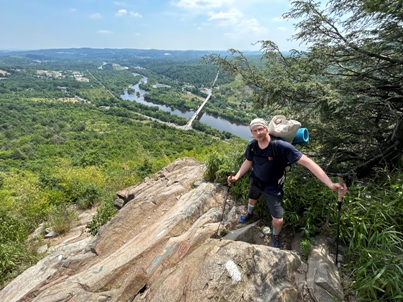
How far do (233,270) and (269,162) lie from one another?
122cm

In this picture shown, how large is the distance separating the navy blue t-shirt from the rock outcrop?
19.9 inches

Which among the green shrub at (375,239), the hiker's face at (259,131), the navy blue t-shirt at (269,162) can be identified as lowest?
Answer: the green shrub at (375,239)

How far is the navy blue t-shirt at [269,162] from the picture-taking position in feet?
8.87

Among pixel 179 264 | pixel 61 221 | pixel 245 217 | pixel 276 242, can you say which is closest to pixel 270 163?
pixel 276 242

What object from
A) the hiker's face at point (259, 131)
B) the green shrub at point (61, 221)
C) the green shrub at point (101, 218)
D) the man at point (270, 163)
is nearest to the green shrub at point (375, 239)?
→ the man at point (270, 163)

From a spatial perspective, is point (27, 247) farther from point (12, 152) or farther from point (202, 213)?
point (12, 152)

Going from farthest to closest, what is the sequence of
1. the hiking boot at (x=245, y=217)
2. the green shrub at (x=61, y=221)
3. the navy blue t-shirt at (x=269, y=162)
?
the green shrub at (x=61, y=221)
the hiking boot at (x=245, y=217)
the navy blue t-shirt at (x=269, y=162)

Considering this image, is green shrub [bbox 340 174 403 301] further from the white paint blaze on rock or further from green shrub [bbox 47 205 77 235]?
green shrub [bbox 47 205 77 235]

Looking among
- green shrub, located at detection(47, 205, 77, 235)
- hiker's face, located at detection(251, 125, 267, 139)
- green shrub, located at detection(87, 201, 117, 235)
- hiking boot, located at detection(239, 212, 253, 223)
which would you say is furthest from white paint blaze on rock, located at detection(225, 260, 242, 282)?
green shrub, located at detection(47, 205, 77, 235)

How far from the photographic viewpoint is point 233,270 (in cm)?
237

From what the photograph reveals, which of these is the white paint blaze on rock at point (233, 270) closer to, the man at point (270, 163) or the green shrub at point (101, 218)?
the man at point (270, 163)

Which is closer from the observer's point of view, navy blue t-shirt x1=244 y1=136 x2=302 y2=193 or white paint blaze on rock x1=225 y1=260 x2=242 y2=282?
white paint blaze on rock x1=225 y1=260 x2=242 y2=282

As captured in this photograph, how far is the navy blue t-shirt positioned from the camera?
270 centimetres

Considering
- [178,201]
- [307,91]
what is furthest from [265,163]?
[178,201]
